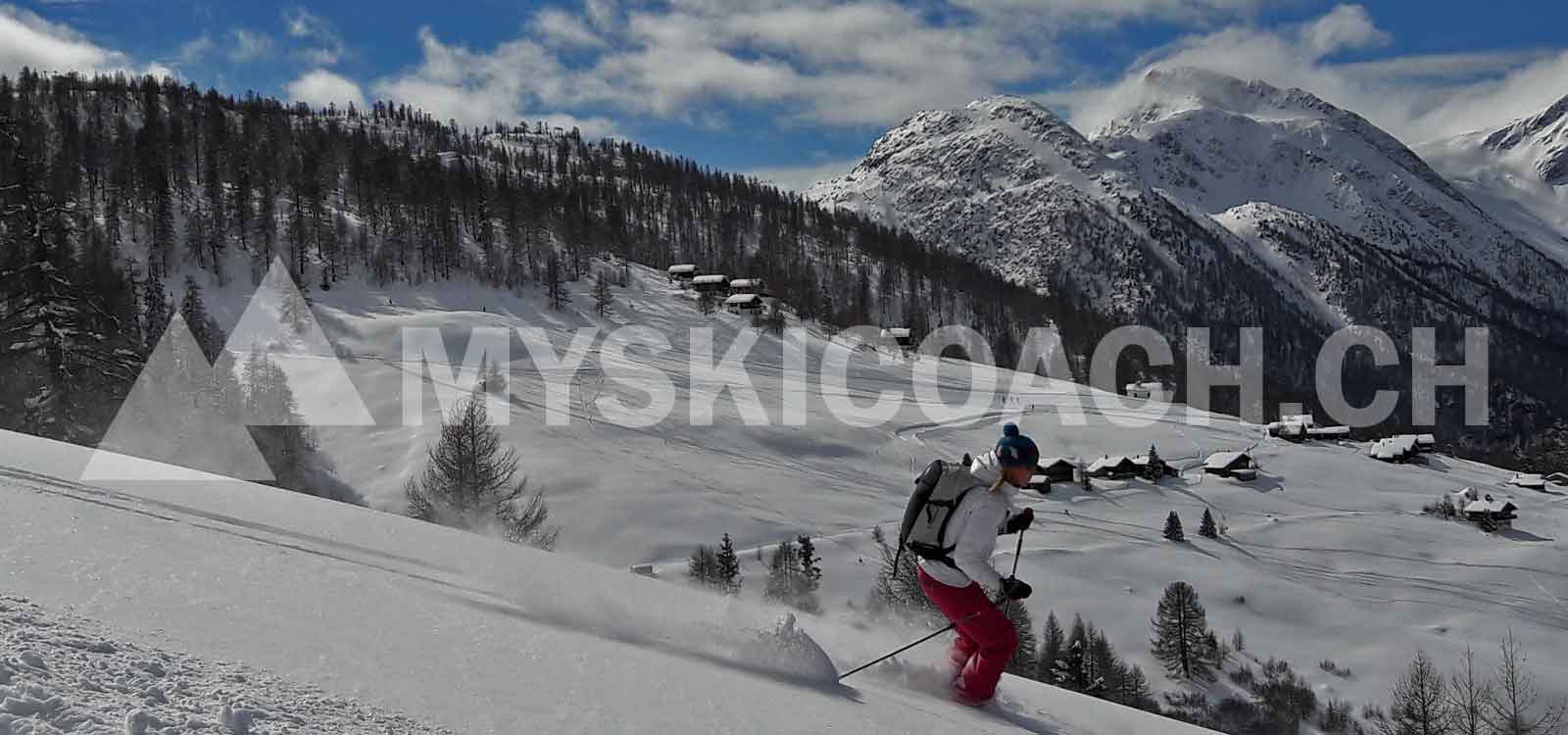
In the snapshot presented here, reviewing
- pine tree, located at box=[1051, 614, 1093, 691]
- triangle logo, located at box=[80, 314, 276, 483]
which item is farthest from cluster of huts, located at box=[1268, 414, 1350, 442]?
triangle logo, located at box=[80, 314, 276, 483]

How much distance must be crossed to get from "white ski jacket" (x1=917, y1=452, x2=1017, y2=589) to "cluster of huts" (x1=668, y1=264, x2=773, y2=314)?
10356 cm

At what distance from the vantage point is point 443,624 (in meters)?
4.61

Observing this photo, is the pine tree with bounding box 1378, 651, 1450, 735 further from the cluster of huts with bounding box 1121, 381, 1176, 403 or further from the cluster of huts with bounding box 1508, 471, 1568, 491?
the cluster of huts with bounding box 1121, 381, 1176, 403

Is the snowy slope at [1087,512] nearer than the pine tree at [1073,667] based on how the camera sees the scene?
No

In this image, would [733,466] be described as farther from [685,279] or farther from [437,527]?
[685,279]

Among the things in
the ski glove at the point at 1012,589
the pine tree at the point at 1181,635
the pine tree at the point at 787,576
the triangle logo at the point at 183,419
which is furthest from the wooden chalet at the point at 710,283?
the ski glove at the point at 1012,589

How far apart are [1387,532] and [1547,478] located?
149 feet

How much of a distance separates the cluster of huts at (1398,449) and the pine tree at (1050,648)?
58102mm

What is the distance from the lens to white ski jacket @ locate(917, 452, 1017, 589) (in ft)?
20.7

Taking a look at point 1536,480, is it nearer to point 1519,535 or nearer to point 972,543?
point 1519,535

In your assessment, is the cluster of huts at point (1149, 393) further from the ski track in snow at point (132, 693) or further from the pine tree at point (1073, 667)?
the ski track in snow at point (132, 693)

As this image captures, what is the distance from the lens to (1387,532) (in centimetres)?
5444

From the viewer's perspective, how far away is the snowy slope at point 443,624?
3668 millimetres

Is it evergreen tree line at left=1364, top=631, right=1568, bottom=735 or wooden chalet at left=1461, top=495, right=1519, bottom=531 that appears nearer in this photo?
evergreen tree line at left=1364, top=631, right=1568, bottom=735
